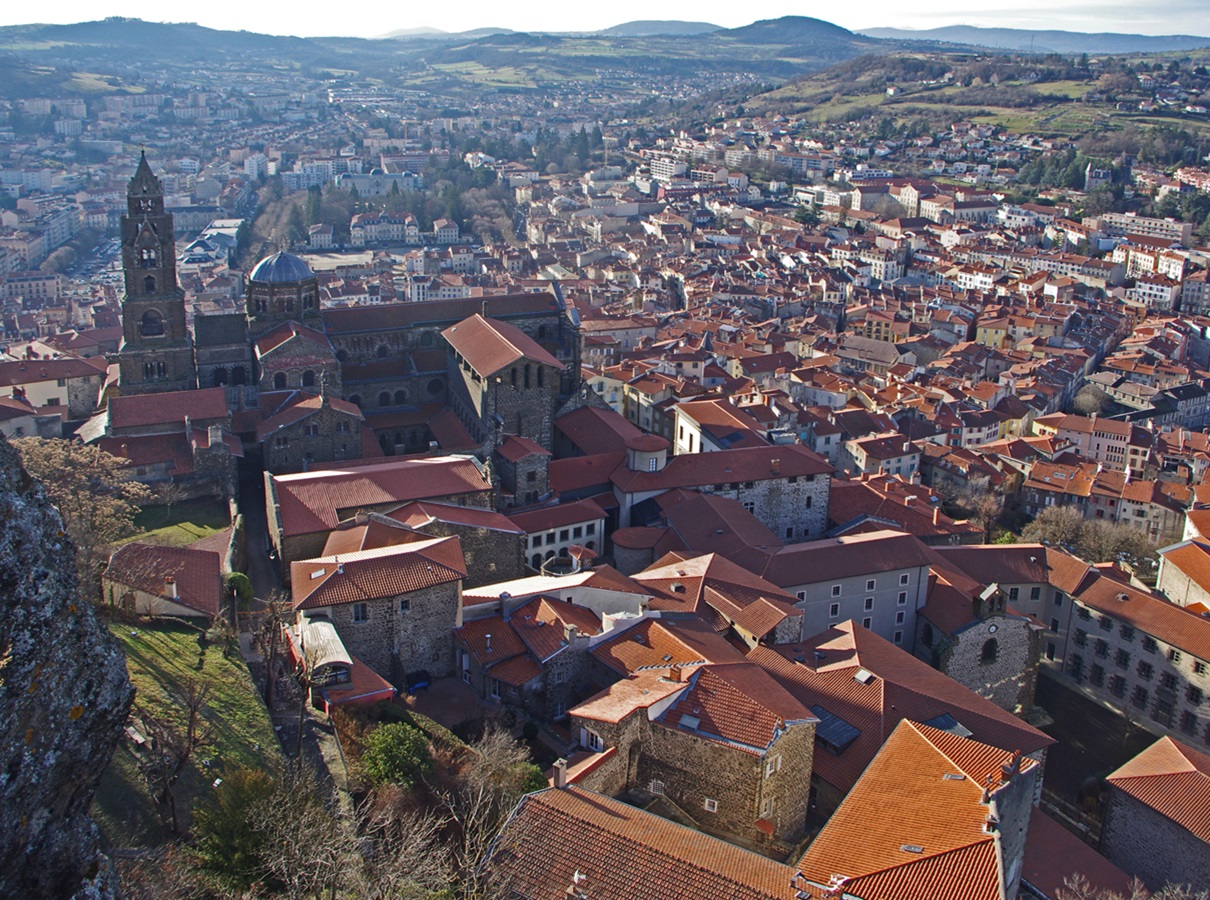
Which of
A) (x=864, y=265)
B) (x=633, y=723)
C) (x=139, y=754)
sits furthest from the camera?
(x=864, y=265)

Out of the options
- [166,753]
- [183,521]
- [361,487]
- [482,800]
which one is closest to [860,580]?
[361,487]

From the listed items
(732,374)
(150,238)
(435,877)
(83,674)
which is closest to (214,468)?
(150,238)

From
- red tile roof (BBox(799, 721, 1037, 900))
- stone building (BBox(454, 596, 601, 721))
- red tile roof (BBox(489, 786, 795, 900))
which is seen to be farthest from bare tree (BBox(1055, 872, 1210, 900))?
stone building (BBox(454, 596, 601, 721))

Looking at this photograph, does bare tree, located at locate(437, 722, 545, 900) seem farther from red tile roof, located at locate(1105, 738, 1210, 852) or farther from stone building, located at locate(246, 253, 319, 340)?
stone building, located at locate(246, 253, 319, 340)

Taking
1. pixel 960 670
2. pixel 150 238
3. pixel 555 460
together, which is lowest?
pixel 960 670

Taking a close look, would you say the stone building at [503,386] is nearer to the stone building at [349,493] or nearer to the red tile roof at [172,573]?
the stone building at [349,493]

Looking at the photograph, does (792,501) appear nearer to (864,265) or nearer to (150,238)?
(150,238)

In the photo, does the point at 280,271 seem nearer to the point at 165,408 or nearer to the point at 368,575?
the point at 165,408
